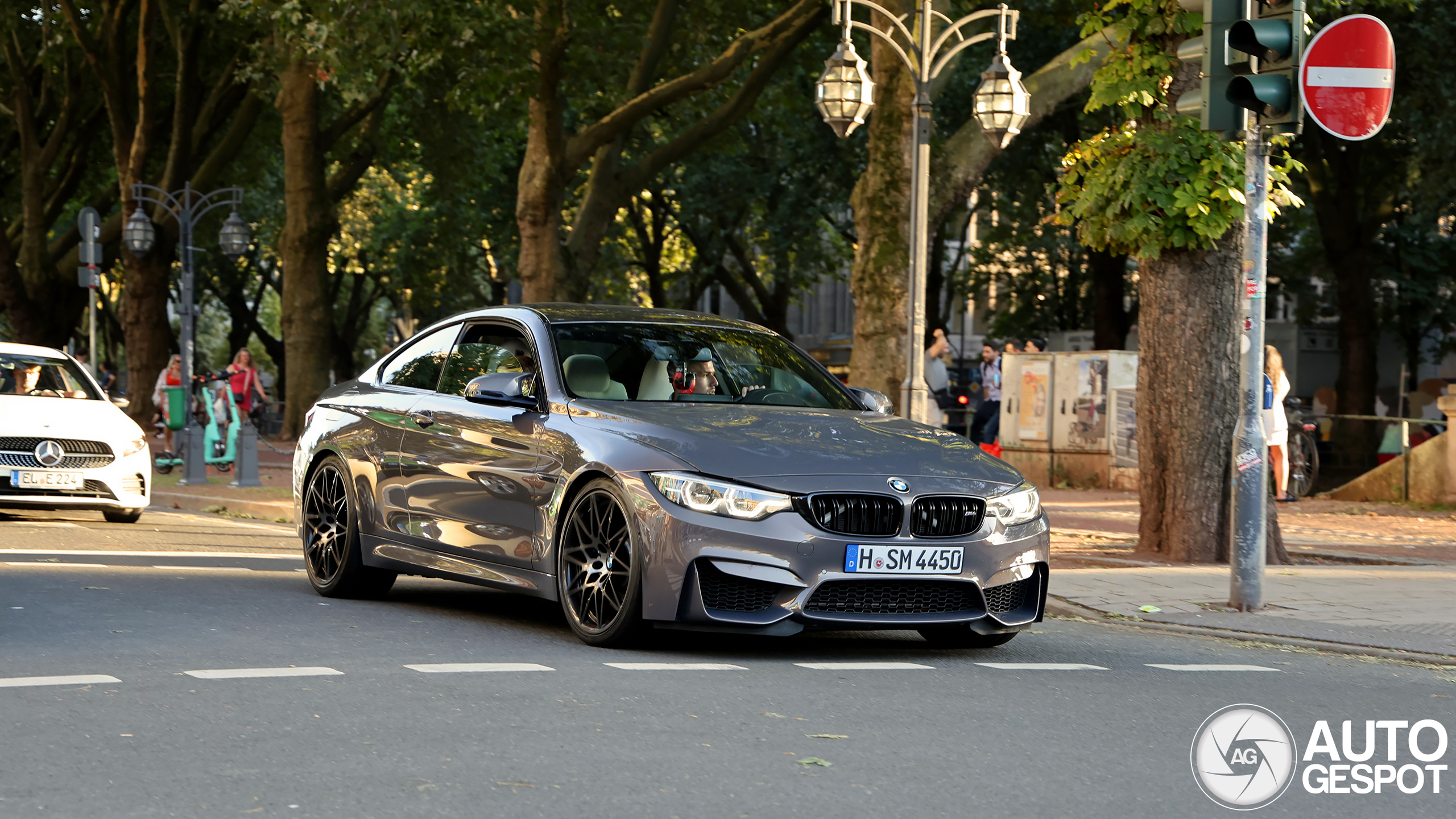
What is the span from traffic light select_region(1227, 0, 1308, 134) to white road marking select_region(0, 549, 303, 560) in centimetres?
696

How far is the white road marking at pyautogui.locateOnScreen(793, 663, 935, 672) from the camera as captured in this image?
7.59m

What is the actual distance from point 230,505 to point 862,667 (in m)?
11.8

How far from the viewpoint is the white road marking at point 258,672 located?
6.93m

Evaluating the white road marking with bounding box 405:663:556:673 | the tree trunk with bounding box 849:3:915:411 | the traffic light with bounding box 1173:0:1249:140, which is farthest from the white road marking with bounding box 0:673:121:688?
the tree trunk with bounding box 849:3:915:411

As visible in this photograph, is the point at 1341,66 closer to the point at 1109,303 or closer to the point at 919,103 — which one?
the point at 919,103

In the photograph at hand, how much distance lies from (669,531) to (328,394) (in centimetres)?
380

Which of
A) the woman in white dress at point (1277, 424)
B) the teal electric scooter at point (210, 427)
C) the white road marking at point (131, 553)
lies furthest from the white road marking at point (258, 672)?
the teal electric scooter at point (210, 427)

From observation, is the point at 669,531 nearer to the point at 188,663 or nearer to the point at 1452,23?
the point at 188,663

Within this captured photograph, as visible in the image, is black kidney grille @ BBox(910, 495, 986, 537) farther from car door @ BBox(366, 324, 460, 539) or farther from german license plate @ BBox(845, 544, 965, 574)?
car door @ BBox(366, 324, 460, 539)

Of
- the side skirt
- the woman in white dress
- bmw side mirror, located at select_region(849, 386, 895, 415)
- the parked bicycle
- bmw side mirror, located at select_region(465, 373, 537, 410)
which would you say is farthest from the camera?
the parked bicycle

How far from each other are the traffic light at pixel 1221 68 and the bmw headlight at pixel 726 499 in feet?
12.5

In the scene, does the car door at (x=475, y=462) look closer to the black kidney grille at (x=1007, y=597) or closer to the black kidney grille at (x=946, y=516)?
the black kidney grille at (x=946, y=516)

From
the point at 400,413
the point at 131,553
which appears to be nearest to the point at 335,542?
the point at 400,413

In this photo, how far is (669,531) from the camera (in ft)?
24.6
